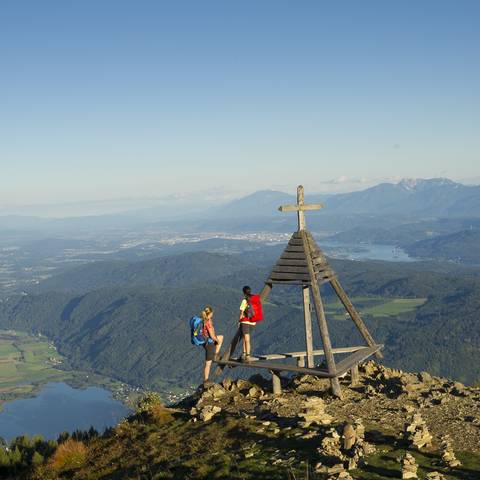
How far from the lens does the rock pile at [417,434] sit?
1440cm

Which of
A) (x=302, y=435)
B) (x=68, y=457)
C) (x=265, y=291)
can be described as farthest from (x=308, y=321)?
(x=68, y=457)

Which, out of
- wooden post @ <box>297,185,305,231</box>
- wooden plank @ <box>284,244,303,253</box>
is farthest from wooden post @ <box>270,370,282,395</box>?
wooden post @ <box>297,185,305,231</box>

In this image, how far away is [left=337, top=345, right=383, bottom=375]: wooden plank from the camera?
20619 mm

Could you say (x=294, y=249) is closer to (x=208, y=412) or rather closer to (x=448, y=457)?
(x=208, y=412)

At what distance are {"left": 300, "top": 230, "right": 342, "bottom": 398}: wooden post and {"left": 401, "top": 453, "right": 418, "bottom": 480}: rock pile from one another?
6.80 metres

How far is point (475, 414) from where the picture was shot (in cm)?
1741

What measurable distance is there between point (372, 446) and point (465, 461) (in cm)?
230

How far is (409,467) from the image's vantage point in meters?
12.7

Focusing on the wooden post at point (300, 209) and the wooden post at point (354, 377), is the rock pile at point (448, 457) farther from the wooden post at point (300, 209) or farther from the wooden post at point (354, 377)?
the wooden post at point (300, 209)

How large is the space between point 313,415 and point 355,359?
5.37m

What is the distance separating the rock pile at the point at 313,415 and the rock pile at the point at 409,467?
153 inches

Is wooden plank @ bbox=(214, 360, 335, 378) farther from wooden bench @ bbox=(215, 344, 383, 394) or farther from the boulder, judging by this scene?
the boulder

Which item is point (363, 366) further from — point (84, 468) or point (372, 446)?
point (84, 468)

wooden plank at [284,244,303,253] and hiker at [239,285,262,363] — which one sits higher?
wooden plank at [284,244,303,253]
